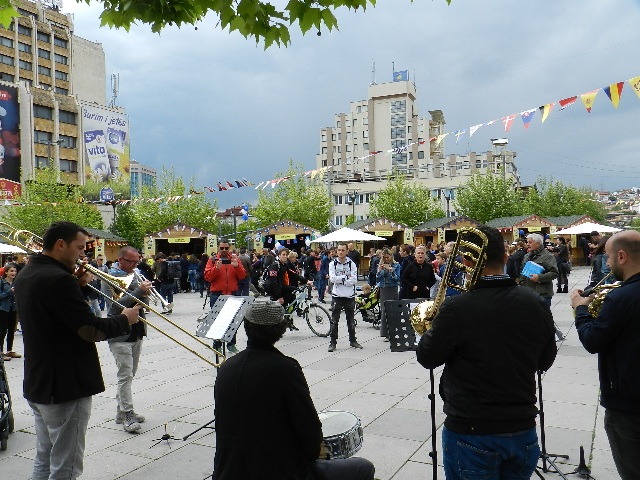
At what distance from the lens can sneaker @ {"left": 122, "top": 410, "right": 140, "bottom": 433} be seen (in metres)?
5.50

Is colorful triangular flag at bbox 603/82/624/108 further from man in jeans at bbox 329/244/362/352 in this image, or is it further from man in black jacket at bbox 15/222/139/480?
man in black jacket at bbox 15/222/139/480

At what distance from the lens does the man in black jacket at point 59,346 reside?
11.2 ft

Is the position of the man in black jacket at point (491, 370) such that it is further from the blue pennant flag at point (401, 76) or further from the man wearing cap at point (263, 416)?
the blue pennant flag at point (401, 76)

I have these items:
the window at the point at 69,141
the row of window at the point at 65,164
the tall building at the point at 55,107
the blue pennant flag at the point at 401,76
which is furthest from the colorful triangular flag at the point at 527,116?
the blue pennant flag at the point at 401,76

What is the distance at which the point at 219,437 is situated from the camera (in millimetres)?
2666

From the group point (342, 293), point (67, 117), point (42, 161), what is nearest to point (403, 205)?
point (42, 161)

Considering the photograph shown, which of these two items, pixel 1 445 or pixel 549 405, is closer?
pixel 1 445

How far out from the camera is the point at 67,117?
6838 cm

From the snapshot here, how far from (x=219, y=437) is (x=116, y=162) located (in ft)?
253

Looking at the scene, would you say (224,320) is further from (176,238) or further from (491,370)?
(176,238)

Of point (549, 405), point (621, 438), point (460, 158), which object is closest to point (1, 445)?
point (621, 438)

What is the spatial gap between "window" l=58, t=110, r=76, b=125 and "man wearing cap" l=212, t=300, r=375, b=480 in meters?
72.4

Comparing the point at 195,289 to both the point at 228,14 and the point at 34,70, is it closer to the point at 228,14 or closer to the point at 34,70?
the point at 228,14

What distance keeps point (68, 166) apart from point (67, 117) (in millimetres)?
5861
